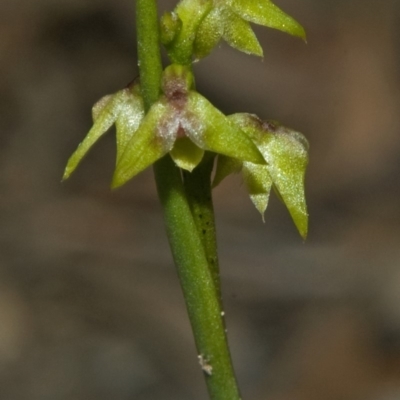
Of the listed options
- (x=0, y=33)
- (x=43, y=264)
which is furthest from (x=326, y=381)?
(x=0, y=33)

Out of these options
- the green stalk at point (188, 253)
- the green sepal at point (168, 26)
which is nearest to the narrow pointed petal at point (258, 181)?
the green stalk at point (188, 253)

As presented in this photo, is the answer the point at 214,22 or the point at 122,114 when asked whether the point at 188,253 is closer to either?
the point at 122,114

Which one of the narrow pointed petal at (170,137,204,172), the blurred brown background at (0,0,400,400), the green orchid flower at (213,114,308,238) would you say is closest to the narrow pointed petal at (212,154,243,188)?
the green orchid flower at (213,114,308,238)

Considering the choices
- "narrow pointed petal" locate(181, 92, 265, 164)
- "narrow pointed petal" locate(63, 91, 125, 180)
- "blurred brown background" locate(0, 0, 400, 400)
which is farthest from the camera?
"blurred brown background" locate(0, 0, 400, 400)

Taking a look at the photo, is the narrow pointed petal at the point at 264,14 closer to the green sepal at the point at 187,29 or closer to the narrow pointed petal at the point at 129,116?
the green sepal at the point at 187,29

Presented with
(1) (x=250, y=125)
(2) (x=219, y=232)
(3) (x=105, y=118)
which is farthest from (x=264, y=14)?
(2) (x=219, y=232)

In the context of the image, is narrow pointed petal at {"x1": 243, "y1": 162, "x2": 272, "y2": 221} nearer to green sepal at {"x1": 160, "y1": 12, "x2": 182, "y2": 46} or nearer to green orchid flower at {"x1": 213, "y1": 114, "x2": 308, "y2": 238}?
green orchid flower at {"x1": 213, "y1": 114, "x2": 308, "y2": 238}
